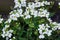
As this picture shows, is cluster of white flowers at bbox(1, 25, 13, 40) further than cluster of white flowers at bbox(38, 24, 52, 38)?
Yes

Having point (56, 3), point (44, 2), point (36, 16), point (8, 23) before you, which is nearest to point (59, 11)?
point (56, 3)

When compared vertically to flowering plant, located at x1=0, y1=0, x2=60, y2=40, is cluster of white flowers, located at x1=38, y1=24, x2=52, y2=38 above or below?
below

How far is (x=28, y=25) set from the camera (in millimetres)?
3109

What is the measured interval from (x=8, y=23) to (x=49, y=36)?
54 cm

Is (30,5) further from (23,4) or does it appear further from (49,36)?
(49,36)

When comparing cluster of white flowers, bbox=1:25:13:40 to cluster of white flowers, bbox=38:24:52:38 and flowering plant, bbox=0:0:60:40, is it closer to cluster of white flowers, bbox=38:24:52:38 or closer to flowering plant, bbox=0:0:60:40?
flowering plant, bbox=0:0:60:40

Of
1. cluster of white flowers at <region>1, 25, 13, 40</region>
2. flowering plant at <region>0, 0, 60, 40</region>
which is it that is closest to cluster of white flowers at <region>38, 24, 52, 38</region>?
flowering plant at <region>0, 0, 60, 40</region>

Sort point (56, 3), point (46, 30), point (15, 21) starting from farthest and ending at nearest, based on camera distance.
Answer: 1. point (56, 3)
2. point (15, 21)
3. point (46, 30)

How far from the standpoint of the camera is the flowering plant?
118 inches

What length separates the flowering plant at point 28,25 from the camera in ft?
9.83

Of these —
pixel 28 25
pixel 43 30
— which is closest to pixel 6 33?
pixel 28 25

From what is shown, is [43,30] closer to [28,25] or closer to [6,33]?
[28,25]

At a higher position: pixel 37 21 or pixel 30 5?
pixel 30 5

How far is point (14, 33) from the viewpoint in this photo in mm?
3025
